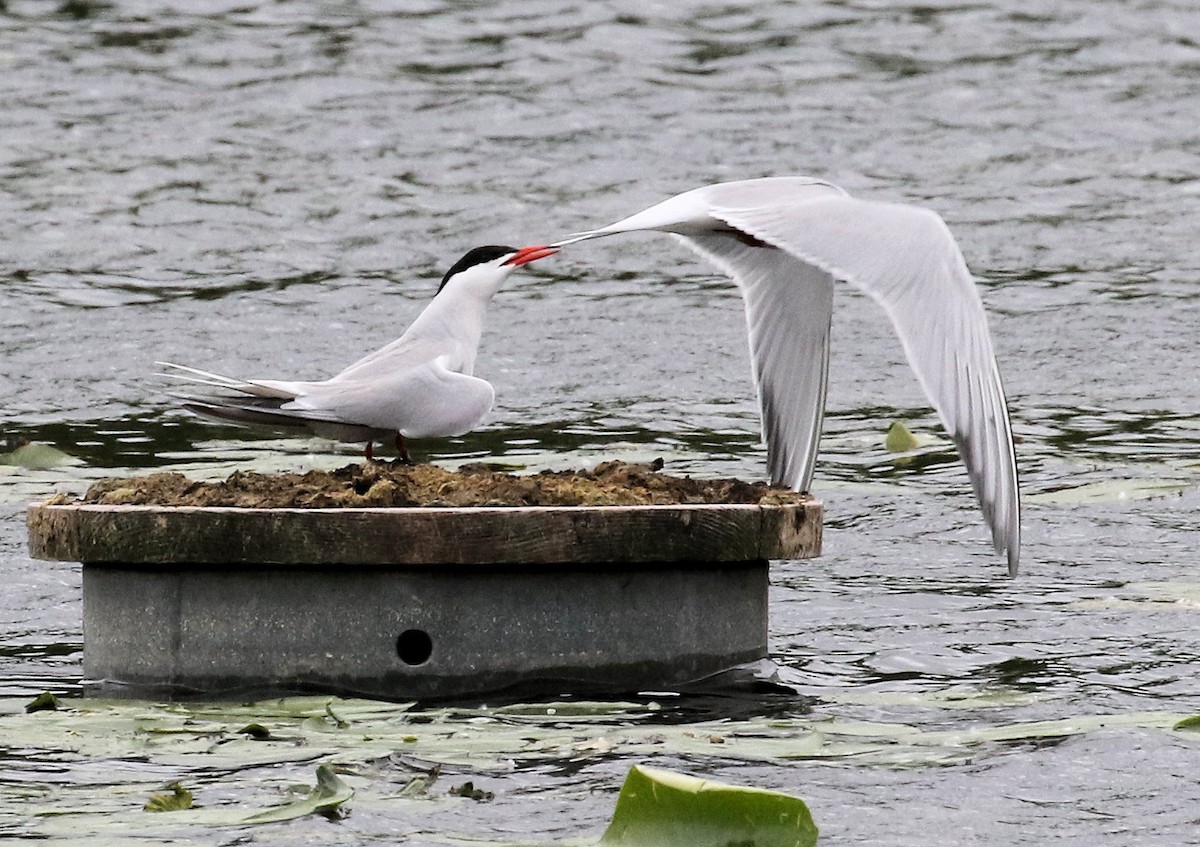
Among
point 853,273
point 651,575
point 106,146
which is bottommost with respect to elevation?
point 651,575

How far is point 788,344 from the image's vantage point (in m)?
5.64

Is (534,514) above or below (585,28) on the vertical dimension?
below

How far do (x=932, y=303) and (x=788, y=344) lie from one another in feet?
3.22

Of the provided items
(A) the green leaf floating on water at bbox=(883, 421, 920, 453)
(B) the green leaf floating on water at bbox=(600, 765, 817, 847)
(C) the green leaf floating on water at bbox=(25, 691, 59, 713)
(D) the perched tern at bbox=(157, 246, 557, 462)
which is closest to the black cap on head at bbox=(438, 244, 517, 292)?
(D) the perched tern at bbox=(157, 246, 557, 462)

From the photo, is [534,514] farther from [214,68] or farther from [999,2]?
[999,2]

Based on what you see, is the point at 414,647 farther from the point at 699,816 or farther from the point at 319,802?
the point at 699,816

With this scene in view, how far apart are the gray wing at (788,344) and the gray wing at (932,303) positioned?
0.65 metres

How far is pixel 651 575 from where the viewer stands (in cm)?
448

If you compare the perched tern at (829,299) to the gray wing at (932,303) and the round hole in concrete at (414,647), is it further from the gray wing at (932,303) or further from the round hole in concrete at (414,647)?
the round hole in concrete at (414,647)

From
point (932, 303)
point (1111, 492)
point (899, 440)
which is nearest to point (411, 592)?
point (932, 303)

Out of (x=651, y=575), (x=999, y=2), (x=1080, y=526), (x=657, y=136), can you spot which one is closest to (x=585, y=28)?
(x=657, y=136)

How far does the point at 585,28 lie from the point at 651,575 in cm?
1084

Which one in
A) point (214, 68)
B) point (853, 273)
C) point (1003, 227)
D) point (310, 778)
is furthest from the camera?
point (214, 68)

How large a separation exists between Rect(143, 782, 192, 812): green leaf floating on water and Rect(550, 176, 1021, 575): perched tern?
180 cm
